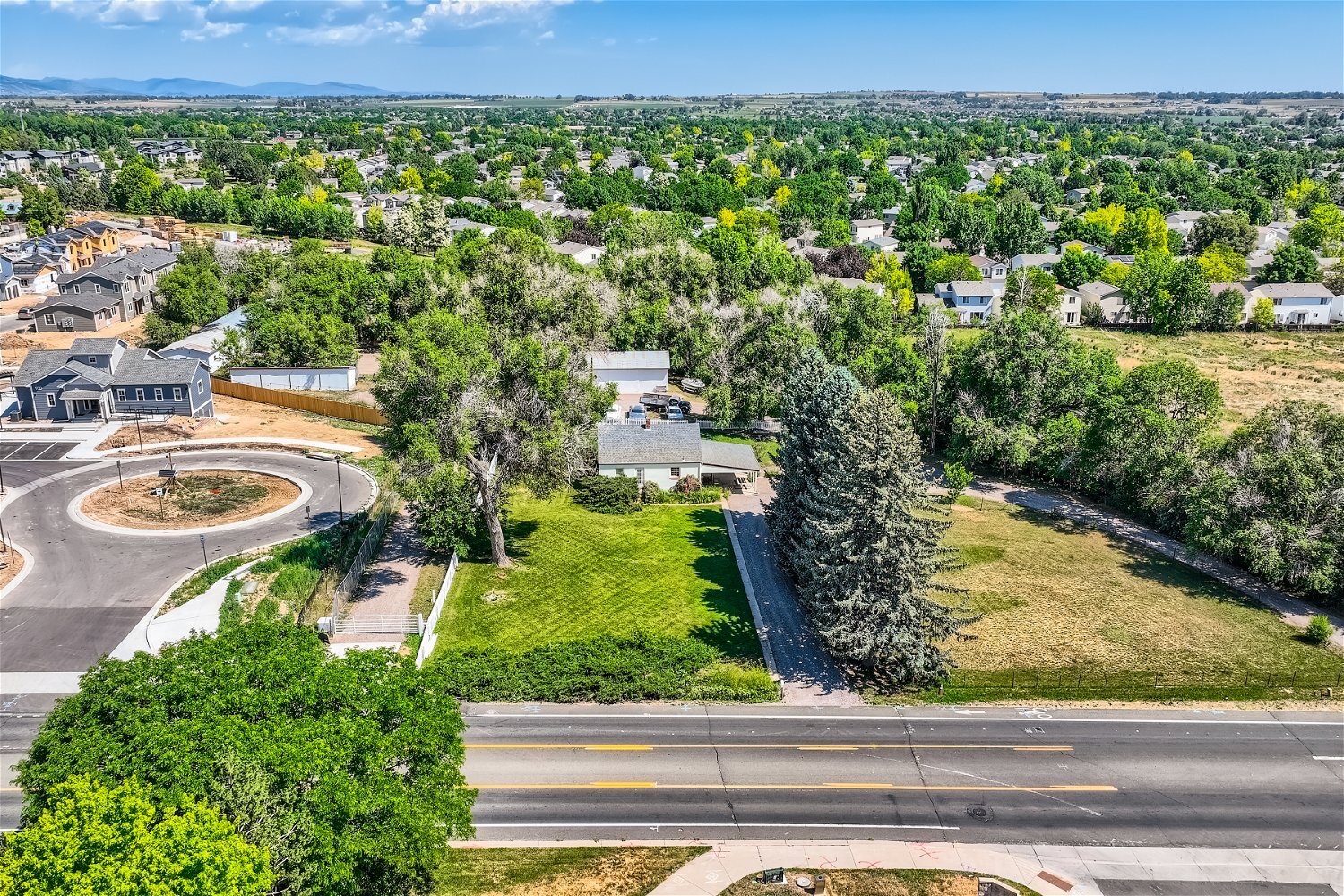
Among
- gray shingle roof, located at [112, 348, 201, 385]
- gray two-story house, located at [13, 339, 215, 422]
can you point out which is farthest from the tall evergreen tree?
gray shingle roof, located at [112, 348, 201, 385]

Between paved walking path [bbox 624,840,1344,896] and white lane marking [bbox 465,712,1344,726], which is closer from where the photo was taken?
paved walking path [bbox 624,840,1344,896]

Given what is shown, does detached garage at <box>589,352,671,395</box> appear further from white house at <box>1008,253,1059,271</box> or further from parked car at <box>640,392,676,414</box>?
white house at <box>1008,253,1059,271</box>

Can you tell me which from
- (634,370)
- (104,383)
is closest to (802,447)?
(634,370)

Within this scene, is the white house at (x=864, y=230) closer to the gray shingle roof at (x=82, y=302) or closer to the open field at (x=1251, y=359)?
the open field at (x=1251, y=359)

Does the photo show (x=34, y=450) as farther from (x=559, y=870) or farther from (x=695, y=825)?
(x=695, y=825)

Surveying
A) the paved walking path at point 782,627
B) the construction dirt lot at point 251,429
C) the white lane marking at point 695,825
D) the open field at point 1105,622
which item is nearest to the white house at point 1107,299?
the open field at point 1105,622

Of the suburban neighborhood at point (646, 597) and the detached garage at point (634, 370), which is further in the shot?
the detached garage at point (634, 370)

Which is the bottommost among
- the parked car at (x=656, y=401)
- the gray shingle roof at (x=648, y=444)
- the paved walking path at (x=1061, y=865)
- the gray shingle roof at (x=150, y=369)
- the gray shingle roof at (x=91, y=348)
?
the paved walking path at (x=1061, y=865)
